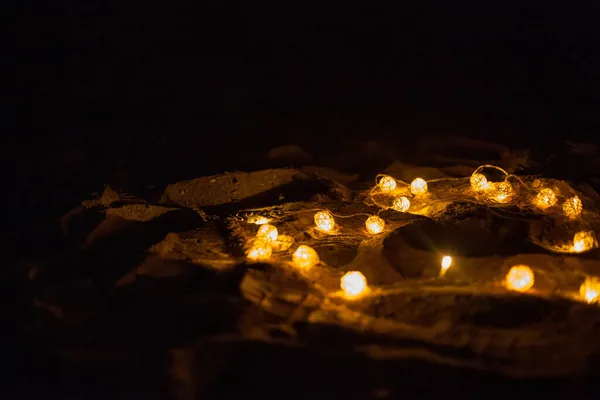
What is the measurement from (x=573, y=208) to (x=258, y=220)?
1557 mm

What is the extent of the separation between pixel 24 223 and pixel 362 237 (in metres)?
1.70

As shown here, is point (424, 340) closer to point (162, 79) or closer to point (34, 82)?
point (162, 79)

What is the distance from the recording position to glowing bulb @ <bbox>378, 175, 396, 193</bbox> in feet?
8.80

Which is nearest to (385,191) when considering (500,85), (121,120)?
(500,85)

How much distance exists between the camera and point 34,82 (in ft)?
8.77

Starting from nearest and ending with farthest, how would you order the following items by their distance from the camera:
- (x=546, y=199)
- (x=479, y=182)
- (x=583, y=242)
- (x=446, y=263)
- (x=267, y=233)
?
(x=446, y=263) < (x=583, y=242) < (x=267, y=233) < (x=546, y=199) < (x=479, y=182)

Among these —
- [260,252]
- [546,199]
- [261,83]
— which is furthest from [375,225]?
[261,83]

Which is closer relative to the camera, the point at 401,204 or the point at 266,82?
the point at 401,204

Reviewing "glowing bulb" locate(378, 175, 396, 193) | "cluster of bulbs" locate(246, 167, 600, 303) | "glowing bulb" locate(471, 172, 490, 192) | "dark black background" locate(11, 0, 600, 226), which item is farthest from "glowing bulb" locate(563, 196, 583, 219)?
"glowing bulb" locate(378, 175, 396, 193)

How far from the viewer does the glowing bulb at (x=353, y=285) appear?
199 centimetres

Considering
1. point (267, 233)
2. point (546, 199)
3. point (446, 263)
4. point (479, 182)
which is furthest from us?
point (479, 182)

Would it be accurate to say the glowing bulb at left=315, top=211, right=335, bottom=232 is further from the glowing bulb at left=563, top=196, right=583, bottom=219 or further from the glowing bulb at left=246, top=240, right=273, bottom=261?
the glowing bulb at left=563, top=196, right=583, bottom=219

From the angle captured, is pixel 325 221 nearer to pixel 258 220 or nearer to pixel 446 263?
pixel 258 220

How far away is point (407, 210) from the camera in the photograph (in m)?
2.59
